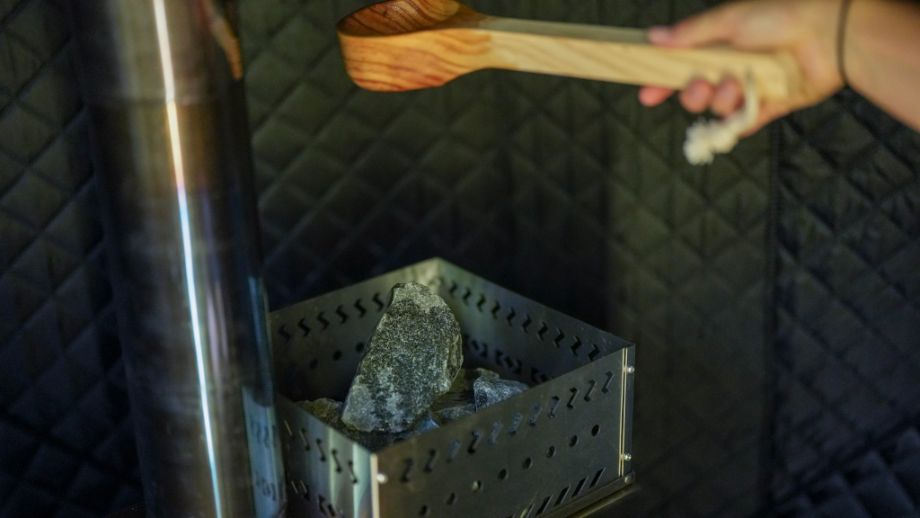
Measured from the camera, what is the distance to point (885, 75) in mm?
802

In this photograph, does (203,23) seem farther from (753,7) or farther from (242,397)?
(753,7)

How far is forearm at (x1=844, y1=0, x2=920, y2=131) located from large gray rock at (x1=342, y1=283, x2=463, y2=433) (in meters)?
0.49

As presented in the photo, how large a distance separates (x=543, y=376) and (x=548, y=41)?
0.46 meters

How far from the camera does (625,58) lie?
31.1 inches

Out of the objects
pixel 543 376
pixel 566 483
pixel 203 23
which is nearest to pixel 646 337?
pixel 543 376

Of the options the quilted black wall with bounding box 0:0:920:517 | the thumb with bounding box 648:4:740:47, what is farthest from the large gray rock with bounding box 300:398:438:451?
the thumb with bounding box 648:4:740:47

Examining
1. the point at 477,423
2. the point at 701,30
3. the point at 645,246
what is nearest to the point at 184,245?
the point at 477,423

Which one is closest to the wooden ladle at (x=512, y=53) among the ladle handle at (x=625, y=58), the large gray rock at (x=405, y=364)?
the ladle handle at (x=625, y=58)

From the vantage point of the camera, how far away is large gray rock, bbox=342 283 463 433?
3.42 ft

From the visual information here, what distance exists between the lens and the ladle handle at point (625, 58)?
0.76 metres

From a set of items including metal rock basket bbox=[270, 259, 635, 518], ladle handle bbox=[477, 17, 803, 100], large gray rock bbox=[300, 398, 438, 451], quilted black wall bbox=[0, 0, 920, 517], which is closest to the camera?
ladle handle bbox=[477, 17, 803, 100]

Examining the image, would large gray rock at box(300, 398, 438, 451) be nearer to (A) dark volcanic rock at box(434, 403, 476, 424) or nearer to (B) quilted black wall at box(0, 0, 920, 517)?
(A) dark volcanic rock at box(434, 403, 476, 424)

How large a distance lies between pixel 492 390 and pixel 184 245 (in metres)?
0.38

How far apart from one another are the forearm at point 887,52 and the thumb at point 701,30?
9cm
